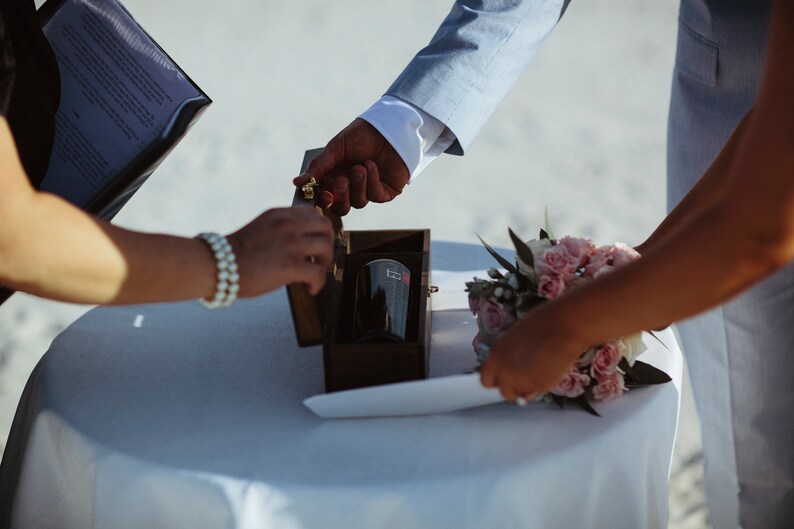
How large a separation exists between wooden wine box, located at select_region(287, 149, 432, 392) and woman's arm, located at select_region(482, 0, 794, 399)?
212 millimetres

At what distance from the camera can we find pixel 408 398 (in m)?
1.30

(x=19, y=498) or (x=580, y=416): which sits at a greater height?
(x=580, y=416)

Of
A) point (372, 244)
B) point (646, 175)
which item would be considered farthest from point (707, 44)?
point (646, 175)

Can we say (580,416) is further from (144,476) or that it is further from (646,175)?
(646,175)

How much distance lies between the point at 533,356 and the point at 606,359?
234 millimetres

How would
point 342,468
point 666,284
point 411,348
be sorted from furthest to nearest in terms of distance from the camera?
point 411,348 < point 342,468 < point 666,284

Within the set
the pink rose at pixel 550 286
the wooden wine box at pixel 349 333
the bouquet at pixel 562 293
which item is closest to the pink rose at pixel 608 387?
the bouquet at pixel 562 293

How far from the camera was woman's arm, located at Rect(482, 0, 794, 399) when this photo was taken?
3.39 ft

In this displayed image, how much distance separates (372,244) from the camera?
1826 mm

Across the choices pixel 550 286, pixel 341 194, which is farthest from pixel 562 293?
pixel 341 194

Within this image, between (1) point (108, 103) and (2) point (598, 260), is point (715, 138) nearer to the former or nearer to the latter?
(2) point (598, 260)

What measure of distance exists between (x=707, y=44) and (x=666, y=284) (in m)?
1.08

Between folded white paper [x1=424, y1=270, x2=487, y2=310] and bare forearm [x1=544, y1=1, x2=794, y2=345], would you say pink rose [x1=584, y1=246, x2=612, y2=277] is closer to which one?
bare forearm [x1=544, y1=1, x2=794, y2=345]

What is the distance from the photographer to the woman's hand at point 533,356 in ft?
3.85
